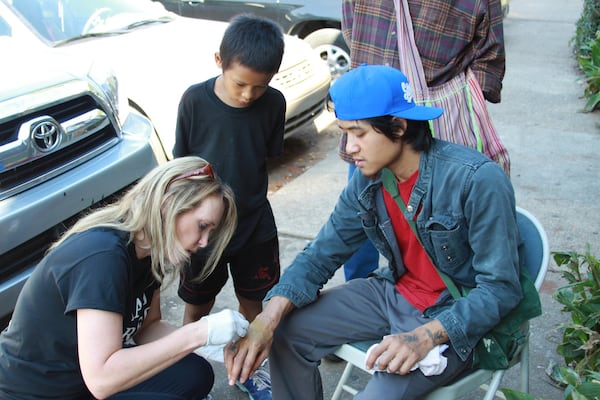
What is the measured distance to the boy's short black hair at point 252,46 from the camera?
244 centimetres

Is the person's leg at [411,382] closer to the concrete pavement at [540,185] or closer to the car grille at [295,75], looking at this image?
the concrete pavement at [540,185]

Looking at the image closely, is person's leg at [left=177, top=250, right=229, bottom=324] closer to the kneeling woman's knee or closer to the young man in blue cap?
Answer: the kneeling woman's knee

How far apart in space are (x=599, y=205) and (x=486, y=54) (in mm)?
2160

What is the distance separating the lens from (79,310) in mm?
1767

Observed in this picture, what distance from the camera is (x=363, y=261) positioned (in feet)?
10.0

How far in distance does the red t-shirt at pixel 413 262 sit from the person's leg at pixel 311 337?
5.1 inches

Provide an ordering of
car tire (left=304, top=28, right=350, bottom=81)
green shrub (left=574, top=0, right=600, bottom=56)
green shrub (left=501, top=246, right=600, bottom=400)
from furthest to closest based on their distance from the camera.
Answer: green shrub (left=574, top=0, right=600, bottom=56) < car tire (left=304, top=28, right=350, bottom=81) < green shrub (left=501, top=246, right=600, bottom=400)

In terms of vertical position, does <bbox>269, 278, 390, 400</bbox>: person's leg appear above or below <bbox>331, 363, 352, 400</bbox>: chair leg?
above

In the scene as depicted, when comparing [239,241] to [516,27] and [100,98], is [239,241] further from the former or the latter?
[516,27]

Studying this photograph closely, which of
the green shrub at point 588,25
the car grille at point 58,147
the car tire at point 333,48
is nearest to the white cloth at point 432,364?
the car grille at point 58,147

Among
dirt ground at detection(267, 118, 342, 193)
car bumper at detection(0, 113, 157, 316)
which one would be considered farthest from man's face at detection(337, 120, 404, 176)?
dirt ground at detection(267, 118, 342, 193)

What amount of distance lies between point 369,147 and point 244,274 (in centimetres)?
104

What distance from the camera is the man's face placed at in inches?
77.8

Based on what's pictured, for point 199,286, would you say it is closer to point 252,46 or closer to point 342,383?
point 342,383
